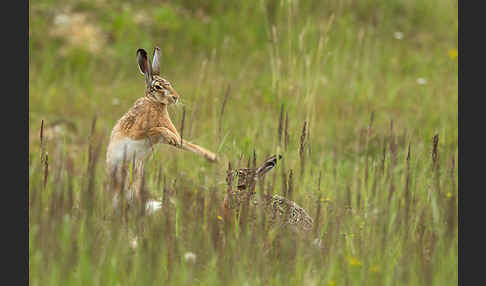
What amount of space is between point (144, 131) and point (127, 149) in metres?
0.15

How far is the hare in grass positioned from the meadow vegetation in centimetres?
16

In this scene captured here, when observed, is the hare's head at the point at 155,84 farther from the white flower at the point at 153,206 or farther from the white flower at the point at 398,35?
the white flower at the point at 398,35

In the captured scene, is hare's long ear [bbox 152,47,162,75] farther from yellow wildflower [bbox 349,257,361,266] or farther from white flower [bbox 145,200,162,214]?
yellow wildflower [bbox 349,257,361,266]

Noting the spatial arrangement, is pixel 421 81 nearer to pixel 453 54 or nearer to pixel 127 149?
pixel 453 54

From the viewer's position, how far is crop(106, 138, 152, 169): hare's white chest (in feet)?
14.2

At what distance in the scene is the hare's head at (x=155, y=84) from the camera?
4.37 metres

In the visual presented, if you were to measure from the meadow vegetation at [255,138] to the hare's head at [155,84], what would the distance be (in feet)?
0.54

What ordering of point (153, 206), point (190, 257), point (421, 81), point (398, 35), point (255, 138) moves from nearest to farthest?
point (190, 257) < point (153, 206) < point (255, 138) < point (421, 81) < point (398, 35)

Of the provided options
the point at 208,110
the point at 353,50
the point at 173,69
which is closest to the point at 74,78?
the point at 173,69

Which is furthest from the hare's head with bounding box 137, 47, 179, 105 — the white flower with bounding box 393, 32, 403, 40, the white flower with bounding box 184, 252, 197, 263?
the white flower with bounding box 393, 32, 403, 40

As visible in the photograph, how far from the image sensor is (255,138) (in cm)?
574

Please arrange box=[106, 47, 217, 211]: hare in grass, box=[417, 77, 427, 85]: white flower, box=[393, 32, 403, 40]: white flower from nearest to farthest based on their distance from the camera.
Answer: box=[106, 47, 217, 211]: hare in grass
box=[417, 77, 427, 85]: white flower
box=[393, 32, 403, 40]: white flower

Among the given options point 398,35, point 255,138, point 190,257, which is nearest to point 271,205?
point 190,257

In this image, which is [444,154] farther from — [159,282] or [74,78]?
[74,78]
